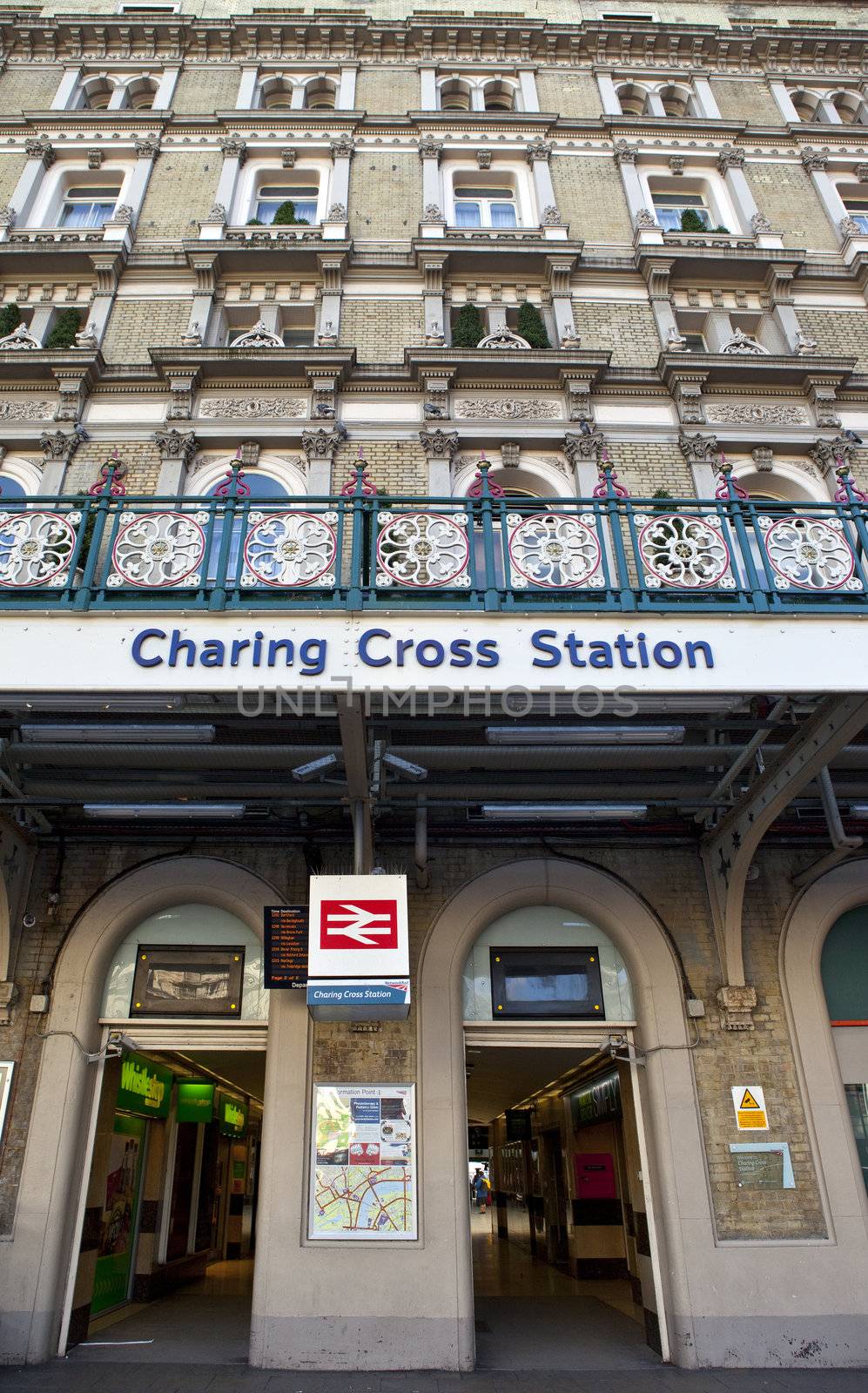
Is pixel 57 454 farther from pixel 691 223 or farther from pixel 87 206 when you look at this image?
pixel 691 223

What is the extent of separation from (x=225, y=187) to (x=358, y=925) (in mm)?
14158

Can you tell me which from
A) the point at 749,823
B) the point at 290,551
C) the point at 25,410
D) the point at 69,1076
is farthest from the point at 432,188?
the point at 69,1076

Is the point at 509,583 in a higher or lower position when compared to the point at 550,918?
higher

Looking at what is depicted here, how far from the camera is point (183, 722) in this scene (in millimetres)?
7852

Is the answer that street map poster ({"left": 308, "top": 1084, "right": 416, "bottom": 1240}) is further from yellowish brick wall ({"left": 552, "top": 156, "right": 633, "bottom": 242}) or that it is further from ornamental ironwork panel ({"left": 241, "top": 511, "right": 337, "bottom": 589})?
yellowish brick wall ({"left": 552, "top": 156, "right": 633, "bottom": 242})

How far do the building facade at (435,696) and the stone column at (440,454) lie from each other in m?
0.13

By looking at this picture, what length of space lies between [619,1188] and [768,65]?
22.5 meters

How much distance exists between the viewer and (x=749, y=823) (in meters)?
8.80

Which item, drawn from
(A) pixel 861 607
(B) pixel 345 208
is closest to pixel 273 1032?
(A) pixel 861 607

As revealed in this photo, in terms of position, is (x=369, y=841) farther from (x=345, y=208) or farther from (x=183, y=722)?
(x=345, y=208)

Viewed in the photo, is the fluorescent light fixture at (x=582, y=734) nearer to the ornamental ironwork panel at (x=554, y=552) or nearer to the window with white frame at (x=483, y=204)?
the ornamental ironwork panel at (x=554, y=552)

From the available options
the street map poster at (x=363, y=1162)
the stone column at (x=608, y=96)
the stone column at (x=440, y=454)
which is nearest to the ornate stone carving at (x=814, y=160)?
the stone column at (x=608, y=96)

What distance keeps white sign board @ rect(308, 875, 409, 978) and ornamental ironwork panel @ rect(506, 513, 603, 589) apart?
10.2ft

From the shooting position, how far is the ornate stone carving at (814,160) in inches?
651
